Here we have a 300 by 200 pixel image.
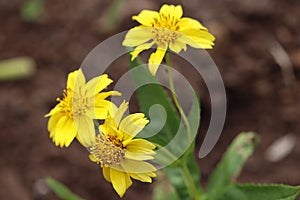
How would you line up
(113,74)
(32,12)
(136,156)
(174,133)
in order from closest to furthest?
(136,156), (174,133), (113,74), (32,12)

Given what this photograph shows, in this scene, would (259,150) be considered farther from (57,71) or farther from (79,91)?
(79,91)

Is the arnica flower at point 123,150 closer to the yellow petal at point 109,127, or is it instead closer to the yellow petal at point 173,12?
the yellow petal at point 109,127

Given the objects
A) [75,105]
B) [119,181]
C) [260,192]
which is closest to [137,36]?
[75,105]

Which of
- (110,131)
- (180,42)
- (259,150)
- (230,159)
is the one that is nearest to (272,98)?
(259,150)

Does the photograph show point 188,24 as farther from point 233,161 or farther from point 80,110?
point 233,161

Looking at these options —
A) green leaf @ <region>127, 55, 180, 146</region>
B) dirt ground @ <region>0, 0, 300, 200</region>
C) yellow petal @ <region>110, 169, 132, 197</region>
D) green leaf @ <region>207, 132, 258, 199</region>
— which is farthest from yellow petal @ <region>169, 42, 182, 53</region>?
dirt ground @ <region>0, 0, 300, 200</region>

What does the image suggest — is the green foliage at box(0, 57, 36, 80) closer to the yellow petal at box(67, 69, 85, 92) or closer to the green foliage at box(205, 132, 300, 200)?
the green foliage at box(205, 132, 300, 200)
